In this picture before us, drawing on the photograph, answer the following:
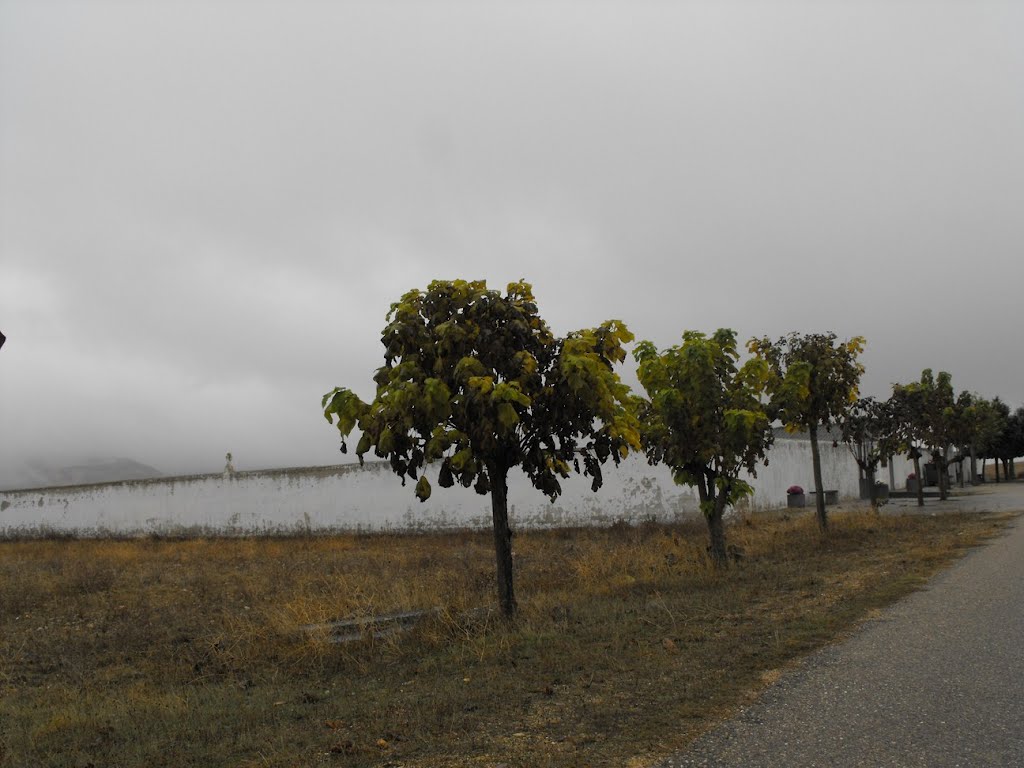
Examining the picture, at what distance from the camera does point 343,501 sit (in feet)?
93.3

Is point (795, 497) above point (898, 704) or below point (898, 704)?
below

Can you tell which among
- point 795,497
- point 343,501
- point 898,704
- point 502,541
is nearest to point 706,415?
point 502,541

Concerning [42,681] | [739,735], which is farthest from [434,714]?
[42,681]

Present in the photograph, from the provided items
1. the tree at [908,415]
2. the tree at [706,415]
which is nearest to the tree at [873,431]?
the tree at [908,415]

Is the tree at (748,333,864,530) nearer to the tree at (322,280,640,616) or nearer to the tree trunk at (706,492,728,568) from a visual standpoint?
the tree trunk at (706,492,728,568)

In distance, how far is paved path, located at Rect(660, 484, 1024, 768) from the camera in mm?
4281

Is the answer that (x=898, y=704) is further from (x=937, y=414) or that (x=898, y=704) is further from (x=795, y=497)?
(x=937, y=414)

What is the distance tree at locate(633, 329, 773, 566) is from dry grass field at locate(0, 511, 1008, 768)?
1.39 metres

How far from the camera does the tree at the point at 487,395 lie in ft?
26.0

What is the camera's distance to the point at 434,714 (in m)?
5.54

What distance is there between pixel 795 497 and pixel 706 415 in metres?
18.1

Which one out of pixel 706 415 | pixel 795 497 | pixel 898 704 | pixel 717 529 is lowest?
pixel 795 497

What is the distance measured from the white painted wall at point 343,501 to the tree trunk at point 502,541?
1474cm

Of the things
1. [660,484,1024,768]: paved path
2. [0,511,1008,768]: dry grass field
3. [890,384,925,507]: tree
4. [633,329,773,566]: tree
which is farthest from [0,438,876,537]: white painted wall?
[660,484,1024,768]: paved path
